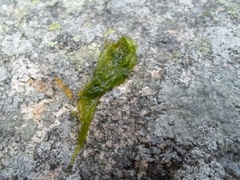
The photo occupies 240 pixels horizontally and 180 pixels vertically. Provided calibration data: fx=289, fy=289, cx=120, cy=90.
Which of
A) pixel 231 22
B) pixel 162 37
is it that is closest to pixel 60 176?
pixel 162 37

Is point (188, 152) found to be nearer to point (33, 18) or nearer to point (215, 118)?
point (215, 118)

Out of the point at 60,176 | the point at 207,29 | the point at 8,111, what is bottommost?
the point at 60,176

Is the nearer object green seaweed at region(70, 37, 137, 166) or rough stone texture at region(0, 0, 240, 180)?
rough stone texture at region(0, 0, 240, 180)

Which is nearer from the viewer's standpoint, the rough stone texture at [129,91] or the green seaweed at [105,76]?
the rough stone texture at [129,91]
